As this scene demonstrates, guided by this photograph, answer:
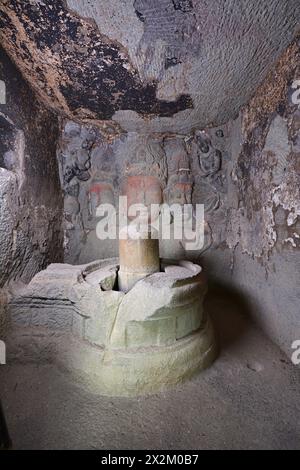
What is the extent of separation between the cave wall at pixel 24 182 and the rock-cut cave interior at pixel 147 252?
0.02 meters

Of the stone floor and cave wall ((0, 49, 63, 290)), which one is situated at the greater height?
cave wall ((0, 49, 63, 290))

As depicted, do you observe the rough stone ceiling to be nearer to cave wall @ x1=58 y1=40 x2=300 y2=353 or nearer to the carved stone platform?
cave wall @ x1=58 y1=40 x2=300 y2=353

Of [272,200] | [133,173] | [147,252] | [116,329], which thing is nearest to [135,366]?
[116,329]

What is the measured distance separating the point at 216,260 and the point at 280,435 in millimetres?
2393

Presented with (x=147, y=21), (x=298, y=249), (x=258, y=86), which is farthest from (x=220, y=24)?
(x=298, y=249)

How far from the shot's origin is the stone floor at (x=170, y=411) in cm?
148

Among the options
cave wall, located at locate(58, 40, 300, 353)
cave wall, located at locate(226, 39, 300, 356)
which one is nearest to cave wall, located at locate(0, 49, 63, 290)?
cave wall, located at locate(58, 40, 300, 353)

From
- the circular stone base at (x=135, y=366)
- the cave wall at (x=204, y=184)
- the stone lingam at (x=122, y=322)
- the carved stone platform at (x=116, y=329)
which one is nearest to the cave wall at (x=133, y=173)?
the cave wall at (x=204, y=184)

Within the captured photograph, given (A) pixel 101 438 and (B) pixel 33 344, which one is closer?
(A) pixel 101 438

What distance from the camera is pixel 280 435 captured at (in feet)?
4.93

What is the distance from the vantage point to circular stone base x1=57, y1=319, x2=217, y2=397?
1836 mm
